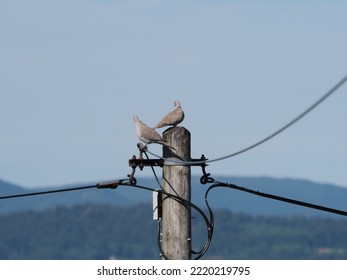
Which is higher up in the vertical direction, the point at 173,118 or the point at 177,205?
the point at 173,118

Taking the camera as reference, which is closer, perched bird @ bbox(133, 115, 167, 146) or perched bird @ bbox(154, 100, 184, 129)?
perched bird @ bbox(133, 115, 167, 146)

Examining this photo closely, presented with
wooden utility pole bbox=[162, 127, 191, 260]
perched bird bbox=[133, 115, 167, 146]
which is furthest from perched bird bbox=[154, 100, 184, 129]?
A: wooden utility pole bbox=[162, 127, 191, 260]

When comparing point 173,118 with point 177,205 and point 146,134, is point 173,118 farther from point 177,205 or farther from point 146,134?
point 177,205

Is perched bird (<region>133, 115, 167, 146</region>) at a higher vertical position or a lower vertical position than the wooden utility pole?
higher

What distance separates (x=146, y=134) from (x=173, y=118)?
3.88ft

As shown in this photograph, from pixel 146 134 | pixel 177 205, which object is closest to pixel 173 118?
pixel 146 134

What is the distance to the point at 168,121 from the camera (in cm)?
1894

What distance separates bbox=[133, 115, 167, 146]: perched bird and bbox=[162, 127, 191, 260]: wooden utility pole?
288 mm

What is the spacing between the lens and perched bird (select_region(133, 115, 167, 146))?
17.4m

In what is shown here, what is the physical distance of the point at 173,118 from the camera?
19.1m

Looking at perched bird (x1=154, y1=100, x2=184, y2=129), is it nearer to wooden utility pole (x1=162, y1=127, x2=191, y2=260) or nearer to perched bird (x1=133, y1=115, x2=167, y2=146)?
perched bird (x1=133, y1=115, x2=167, y2=146)
